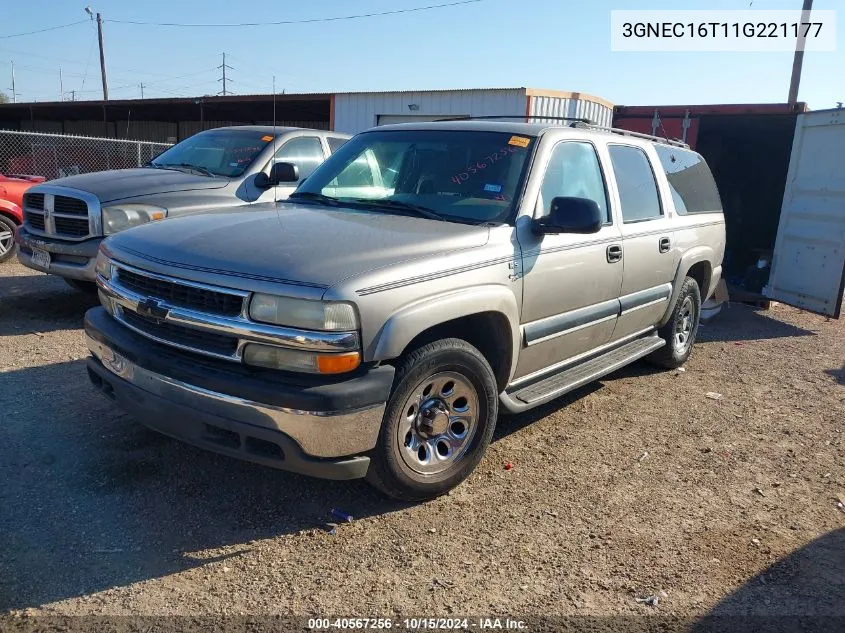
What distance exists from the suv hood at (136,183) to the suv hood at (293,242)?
2871 millimetres

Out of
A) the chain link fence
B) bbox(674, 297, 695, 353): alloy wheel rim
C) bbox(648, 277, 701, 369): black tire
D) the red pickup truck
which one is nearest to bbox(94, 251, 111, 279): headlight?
bbox(648, 277, 701, 369): black tire

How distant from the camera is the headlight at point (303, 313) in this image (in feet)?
9.23

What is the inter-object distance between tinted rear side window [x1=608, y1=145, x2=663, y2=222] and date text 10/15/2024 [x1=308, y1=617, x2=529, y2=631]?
2.98 meters

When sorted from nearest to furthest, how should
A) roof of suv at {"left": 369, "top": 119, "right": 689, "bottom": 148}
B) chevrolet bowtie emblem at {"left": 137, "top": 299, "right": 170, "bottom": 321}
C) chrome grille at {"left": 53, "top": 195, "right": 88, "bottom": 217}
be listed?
chevrolet bowtie emblem at {"left": 137, "top": 299, "right": 170, "bottom": 321}
roof of suv at {"left": 369, "top": 119, "right": 689, "bottom": 148}
chrome grille at {"left": 53, "top": 195, "right": 88, "bottom": 217}

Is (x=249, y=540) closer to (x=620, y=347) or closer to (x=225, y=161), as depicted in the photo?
(x=620, y=347)

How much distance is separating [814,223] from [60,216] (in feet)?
28.4

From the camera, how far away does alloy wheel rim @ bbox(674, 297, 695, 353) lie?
6015 mm

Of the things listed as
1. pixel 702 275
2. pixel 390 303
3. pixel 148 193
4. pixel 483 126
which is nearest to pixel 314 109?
pixel 148 193

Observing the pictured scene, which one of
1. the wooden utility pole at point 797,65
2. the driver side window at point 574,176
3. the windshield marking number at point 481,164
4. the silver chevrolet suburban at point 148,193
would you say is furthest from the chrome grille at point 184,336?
the wooden utility pole at point 797,65

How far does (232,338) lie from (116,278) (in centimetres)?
95

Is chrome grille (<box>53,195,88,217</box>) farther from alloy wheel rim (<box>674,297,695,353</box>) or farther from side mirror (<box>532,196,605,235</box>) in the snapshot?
alloy wheel rim (<box>674,297,695,353</box>)

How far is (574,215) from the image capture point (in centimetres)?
363

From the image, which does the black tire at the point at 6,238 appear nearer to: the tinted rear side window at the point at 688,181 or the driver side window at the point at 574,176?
the driver side window at the point at 574,176

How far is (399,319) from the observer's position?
2986mm
